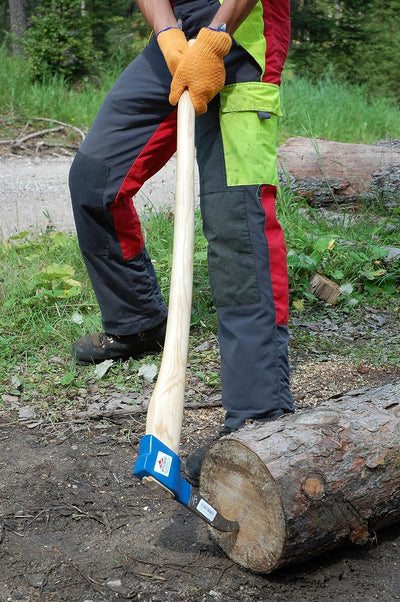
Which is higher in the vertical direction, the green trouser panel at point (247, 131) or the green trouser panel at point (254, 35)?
the green trouser panel at point (254, 35)

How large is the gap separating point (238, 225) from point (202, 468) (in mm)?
769

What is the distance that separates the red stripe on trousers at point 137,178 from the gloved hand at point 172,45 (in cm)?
25

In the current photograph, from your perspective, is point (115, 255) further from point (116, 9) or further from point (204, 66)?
point (116, 9)

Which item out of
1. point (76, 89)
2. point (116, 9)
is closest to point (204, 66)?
point (76, 89)

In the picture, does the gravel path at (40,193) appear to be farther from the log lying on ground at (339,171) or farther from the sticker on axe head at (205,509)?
the sticker on axe head at (205,509)

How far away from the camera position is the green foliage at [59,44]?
898cm

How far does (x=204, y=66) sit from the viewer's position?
2.15m

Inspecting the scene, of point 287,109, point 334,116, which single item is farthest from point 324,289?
point 287,109

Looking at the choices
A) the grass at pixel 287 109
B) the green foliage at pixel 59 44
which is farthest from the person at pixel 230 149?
the green foliage at pixel 59 44

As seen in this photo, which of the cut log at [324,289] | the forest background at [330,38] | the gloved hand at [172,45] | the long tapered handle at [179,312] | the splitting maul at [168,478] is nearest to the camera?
the splitting maul at [168,478]

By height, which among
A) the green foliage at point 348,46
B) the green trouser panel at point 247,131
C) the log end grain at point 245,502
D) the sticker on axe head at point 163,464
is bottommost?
the green foliage at point 348,46

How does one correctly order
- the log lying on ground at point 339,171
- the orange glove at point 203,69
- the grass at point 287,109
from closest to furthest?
the orange glove at point 203,69 < the log lying on ground at point 339,171 < the grass at point 287,109

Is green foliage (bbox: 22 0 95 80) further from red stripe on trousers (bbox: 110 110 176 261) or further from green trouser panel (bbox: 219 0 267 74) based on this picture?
green trouser panel (bbox: 219 0 267 74)

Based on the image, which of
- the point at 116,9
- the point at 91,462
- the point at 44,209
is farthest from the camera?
the point at 116,9
